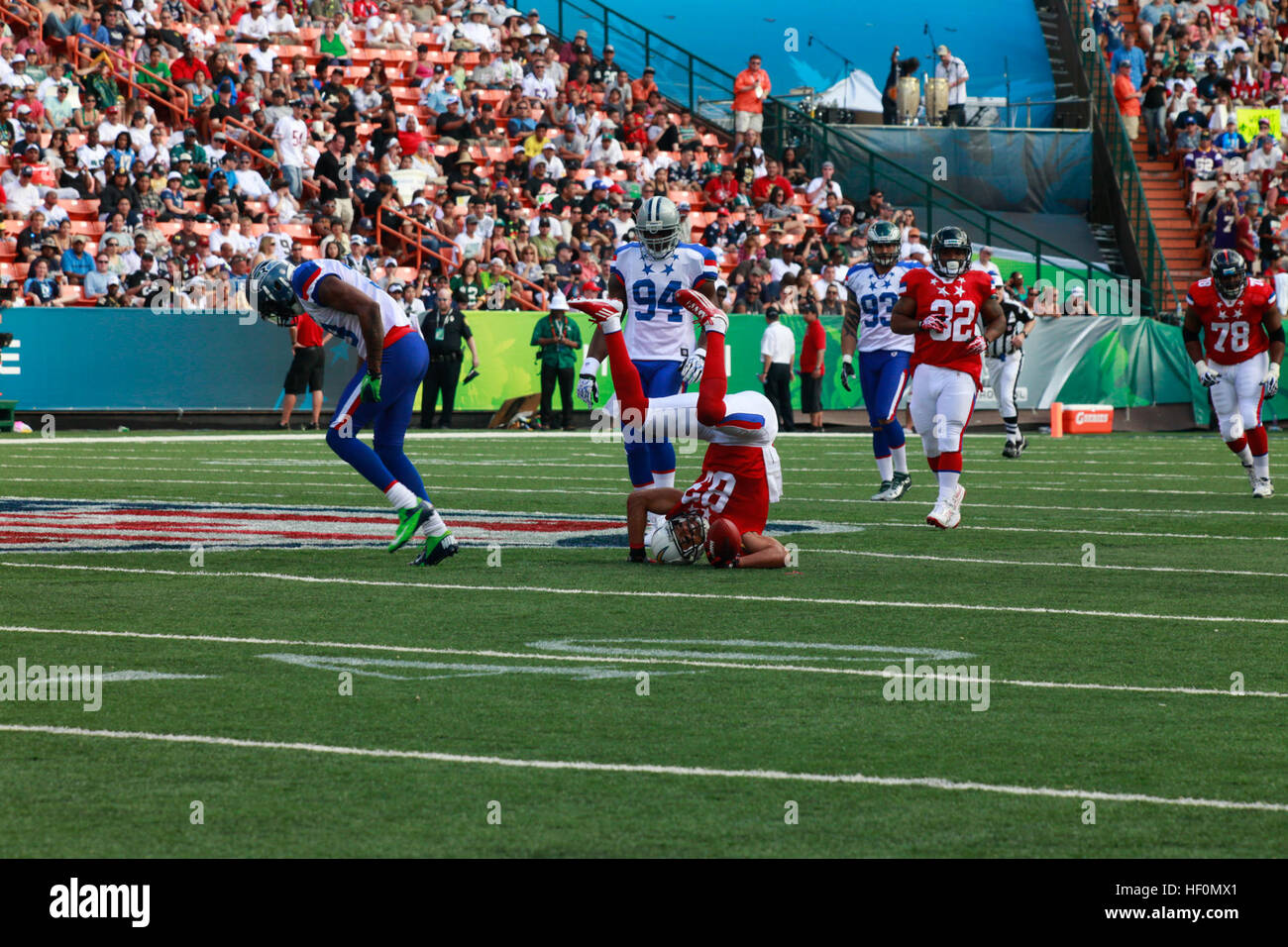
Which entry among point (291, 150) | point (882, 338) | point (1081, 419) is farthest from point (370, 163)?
point (882, 338)

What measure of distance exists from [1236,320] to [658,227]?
7047mm

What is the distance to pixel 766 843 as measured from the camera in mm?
4676

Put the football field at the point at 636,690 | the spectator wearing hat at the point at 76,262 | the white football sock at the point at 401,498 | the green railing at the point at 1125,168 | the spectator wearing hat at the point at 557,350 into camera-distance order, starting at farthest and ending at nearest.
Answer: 1. the green railing at the point at 1125,168
2. the spectator wearing hat at the point at 557,350
3. the spectator wearing hat at the point at 76,262
4. the white football sock at the point at 401,498
5. the football field at the point at 636,690

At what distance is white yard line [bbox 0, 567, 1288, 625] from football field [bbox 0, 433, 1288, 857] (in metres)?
0.04

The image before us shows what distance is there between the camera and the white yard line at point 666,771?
5.17m

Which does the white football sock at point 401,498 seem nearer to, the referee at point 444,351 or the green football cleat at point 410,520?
the green football cleat at point 410,520

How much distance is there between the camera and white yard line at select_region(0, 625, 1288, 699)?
6.90 m

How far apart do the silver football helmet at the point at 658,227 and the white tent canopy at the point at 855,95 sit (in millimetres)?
25331

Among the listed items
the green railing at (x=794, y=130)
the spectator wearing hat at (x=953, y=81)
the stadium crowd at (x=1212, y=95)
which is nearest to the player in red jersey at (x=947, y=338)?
the green railing at (x=794, y=130)

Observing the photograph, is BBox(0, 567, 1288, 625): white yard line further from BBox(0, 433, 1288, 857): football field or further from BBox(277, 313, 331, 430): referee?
BBox(277, 313, 331, 430): referee

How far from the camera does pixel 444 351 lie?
27.5m

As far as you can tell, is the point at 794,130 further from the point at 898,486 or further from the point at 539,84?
the point at 898,486
